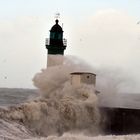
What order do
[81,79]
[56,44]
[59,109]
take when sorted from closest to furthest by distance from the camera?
[59,109]
[81,79]
[56,44]

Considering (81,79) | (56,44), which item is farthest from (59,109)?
(56,44)

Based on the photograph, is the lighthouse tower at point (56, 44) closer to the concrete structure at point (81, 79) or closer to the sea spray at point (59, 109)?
the sea spray at point (59, 109)

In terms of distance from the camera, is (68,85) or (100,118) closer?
(100,118)

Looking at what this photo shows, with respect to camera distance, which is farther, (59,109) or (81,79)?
(81,79)

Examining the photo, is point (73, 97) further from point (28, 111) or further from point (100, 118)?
point (28, 111)

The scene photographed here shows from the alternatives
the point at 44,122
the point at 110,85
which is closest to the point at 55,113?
the point at 44,122

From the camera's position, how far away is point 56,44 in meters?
20.5

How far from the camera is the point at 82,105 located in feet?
50.6

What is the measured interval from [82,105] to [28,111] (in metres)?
2.92

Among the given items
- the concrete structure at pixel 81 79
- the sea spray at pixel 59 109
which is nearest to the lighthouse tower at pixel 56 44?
the sea spray at pixel 59 109

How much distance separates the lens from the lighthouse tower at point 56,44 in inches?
802

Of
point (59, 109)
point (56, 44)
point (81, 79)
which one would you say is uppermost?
point (56, 44)

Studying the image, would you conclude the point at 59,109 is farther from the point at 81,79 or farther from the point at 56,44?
the point at 56,44

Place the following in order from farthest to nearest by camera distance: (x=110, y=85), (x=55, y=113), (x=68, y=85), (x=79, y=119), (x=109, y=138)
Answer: (x=110, y=85) → (x=68, y=85) → (x=79, y=119) → (x=55, y=113) → (x=109, y=138)
